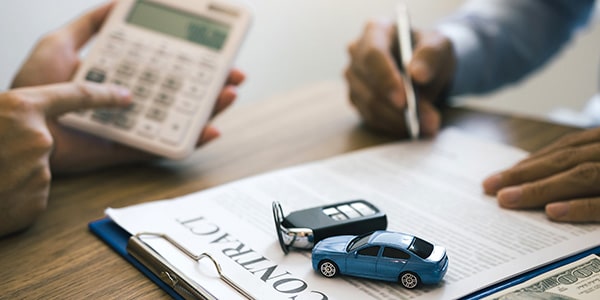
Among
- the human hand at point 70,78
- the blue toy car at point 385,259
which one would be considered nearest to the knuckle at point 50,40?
the human hand at point 70,78

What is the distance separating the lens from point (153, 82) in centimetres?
79

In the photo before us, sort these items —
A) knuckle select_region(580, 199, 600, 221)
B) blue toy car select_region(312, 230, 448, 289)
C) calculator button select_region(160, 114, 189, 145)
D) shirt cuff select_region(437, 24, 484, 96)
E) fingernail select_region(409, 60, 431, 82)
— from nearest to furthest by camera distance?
1. blue toy car select_region(312, 230, 448, 289)
2. knuckle select_region(580, 199, 600, 221)
3. calculator button select_region(160, 114, 189, 145)
4. fingernail select_region(409, 60, 431, 82)
5. shirt cuff select_region(437, 24, 484, 96)

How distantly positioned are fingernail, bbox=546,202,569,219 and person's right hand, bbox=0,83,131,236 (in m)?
0.50

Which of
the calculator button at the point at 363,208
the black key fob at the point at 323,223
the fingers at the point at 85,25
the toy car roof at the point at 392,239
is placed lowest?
the black key fob at the point at 323,223

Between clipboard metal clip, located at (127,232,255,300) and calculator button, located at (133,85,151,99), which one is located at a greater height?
calculator button, located at (133,85,151,99)

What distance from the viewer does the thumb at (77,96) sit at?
25.9 inches

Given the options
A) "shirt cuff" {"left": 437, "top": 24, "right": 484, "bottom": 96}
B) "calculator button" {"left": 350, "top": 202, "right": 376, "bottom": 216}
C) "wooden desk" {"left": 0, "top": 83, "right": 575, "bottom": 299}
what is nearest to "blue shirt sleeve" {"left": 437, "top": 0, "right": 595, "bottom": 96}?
"shirt cuff" {"left": 437, "top": 24, "right": 484, "bottom": 96}

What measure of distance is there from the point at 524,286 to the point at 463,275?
0.15 feet

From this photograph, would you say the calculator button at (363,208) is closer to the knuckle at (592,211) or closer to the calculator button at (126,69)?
the knuckle at (592,211)

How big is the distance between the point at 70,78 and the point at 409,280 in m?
0.56

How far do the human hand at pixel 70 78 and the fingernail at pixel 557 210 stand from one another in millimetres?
407

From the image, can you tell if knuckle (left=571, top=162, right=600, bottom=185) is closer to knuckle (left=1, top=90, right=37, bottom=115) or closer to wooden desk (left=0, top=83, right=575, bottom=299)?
wooden desk (left=0, top=83, right=575, bottom=299)

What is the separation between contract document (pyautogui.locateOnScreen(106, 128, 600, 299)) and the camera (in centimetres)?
48

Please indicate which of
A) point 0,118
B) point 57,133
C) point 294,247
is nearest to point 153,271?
point 294,247
